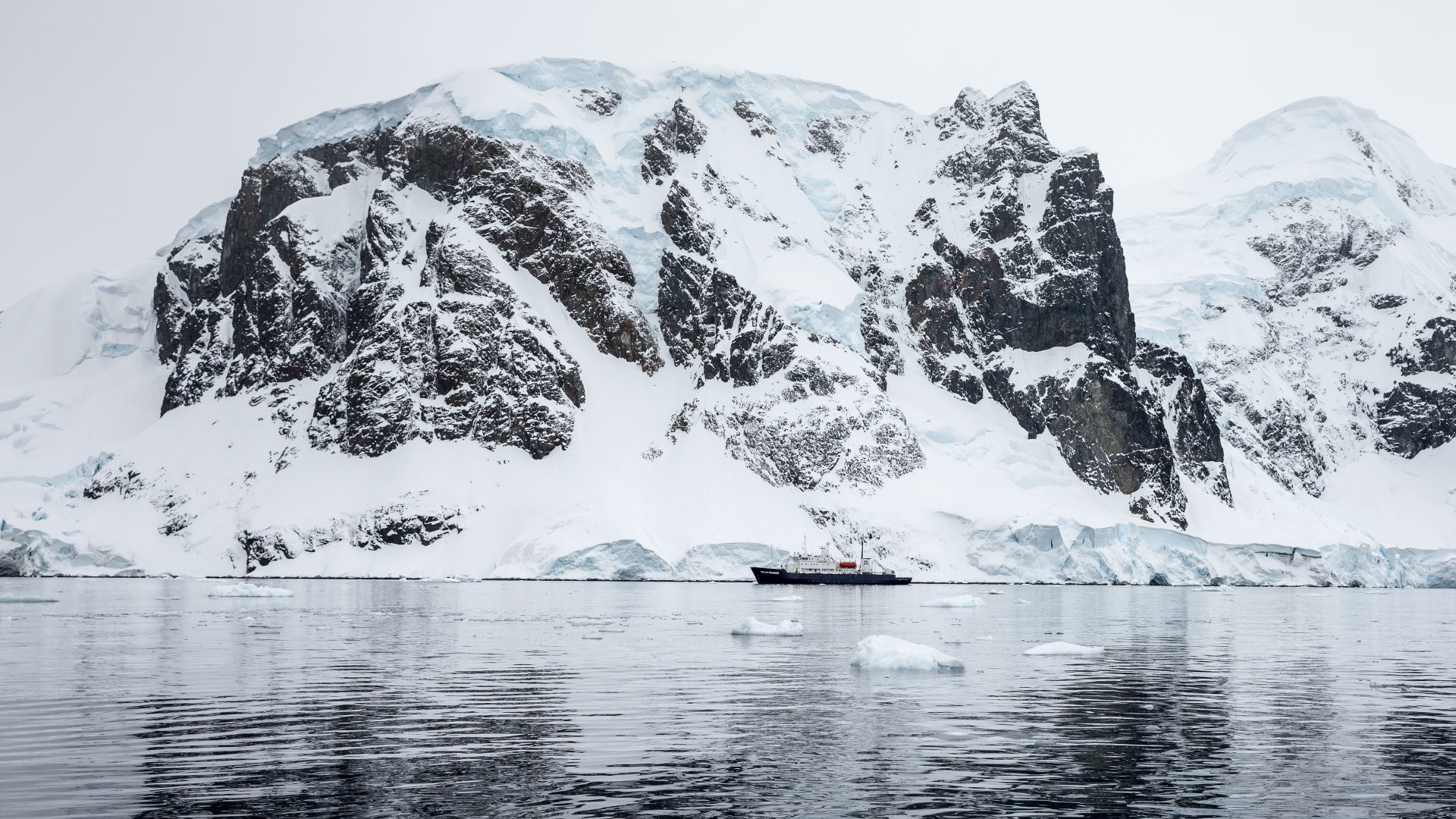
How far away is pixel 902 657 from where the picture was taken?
50.0 meters

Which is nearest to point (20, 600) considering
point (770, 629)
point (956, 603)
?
point (770, 629)

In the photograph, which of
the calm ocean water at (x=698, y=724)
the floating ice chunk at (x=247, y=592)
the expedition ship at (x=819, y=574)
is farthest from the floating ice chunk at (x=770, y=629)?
the expedition ship at (x=819, y=574)

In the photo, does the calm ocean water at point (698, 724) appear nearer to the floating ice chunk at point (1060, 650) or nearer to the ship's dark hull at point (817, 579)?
the floating ice chunk at point (1060, 650)

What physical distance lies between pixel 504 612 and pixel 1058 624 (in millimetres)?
38436

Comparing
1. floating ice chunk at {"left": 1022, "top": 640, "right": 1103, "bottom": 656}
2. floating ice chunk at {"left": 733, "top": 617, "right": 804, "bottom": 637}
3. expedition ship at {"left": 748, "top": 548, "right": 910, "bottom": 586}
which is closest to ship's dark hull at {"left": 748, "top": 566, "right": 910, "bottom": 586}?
expedition ship at {"left": 748, "top": 548, "right": 910, "bottom": 586}

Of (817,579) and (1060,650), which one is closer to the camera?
(1060,650)

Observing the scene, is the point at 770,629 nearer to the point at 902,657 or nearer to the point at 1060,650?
the point at 1060,650

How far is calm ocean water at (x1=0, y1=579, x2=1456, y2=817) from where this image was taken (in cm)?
2534

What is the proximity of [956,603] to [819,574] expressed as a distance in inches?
2805

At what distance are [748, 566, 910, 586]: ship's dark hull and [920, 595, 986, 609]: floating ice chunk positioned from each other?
6258 centimetres

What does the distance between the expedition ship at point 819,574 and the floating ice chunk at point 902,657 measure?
130 m

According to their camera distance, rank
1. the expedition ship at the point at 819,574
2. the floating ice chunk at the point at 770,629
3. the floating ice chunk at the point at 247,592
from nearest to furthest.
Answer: the floating ice chunk at the point at 770,629, the floating ice chunk at the point at 247,592, the expedition ship at the point at 819,574

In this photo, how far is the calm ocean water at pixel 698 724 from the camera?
83.1 feet

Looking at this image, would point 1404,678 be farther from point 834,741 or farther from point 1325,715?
point 834,741
